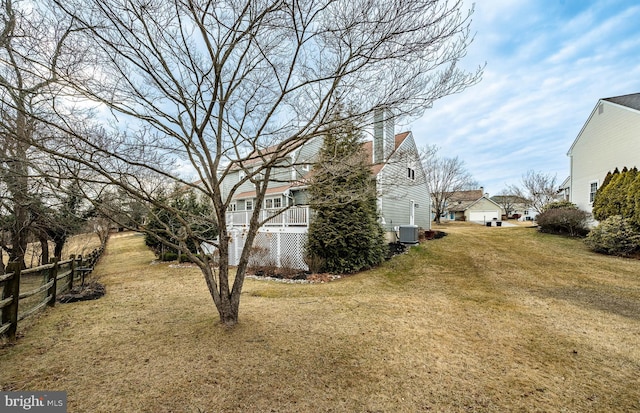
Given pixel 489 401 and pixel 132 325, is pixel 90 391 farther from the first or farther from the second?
pixel 489 401

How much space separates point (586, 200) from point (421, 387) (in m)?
18.7

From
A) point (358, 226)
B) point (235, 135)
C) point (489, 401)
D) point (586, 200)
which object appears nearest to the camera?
point (489, 401)

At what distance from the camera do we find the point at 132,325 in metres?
4.98

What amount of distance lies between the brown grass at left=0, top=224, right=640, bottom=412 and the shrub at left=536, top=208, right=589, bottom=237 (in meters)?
8.71

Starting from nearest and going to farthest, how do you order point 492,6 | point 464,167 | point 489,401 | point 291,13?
1. point 489,401
2. point 291,13
3. point 492,6
4. point 464,167

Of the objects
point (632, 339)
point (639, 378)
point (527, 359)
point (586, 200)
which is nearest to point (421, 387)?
point (527, 359)

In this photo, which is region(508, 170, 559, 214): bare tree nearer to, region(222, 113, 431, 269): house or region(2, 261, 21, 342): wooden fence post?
region(222, 113, 431, 269): house

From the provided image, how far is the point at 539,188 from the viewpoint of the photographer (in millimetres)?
29547

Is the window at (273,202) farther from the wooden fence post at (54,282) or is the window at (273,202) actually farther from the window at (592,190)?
the window at (592,190)

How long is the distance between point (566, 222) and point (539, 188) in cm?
1852

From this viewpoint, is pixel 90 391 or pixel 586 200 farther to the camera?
pixel 586 200

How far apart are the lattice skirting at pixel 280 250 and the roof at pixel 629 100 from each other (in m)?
16.6

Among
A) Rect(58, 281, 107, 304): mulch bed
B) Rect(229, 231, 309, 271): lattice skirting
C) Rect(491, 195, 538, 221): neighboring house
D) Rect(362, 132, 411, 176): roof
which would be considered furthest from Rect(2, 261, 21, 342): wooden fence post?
Rect(491, 195, 538, 221): neighboring house

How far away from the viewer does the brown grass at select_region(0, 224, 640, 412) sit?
2.81m
